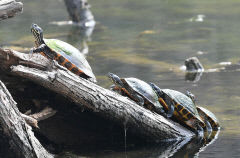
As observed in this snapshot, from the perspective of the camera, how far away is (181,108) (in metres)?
5.63

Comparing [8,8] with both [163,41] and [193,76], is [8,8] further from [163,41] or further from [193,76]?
[163,41]

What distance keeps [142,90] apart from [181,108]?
1.56ft

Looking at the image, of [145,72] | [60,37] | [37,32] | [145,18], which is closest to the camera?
[37,32]

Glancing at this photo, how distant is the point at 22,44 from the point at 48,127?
267 inches

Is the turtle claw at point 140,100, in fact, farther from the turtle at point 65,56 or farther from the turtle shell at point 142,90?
the turtle at point 65,56

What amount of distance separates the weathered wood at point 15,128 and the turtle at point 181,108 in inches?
67.3

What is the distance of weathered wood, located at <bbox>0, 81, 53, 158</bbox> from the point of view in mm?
4387

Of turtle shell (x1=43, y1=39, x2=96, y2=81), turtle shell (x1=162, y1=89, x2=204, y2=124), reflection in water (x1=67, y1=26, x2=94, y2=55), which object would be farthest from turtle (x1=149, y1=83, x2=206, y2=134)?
reflection in water (x1=67, y1=26, x2=94, y2=55)

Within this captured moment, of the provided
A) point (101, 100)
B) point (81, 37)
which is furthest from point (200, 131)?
point (81, 37)

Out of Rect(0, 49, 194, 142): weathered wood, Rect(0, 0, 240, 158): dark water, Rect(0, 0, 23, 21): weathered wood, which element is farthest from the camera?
Rect(0, 0, 240, 158): dark water

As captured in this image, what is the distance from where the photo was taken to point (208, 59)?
9930 mm

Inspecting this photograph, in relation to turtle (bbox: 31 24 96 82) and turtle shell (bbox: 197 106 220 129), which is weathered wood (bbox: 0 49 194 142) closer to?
turtle shell (bbox: 197 106 220 129)

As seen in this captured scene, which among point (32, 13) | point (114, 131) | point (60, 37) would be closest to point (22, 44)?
point (60, 37)

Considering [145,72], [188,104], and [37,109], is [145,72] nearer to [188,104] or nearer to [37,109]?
[188,104]
